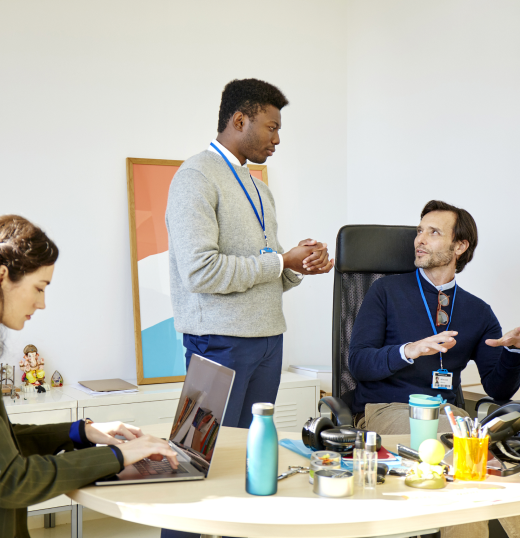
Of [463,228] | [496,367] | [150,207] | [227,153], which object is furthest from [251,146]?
[150,207]

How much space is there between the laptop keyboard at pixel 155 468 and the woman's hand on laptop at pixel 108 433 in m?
0.08

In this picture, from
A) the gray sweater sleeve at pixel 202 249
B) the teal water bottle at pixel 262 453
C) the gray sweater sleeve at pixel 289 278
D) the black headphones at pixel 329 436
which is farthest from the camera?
the gray sweater sleeve at pixel 289 278

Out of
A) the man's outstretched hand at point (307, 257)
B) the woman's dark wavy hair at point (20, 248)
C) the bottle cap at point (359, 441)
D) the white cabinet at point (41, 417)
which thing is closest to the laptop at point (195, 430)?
the bottle cap at point (359, 441)

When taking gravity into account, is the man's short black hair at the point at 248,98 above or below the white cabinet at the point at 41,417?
above

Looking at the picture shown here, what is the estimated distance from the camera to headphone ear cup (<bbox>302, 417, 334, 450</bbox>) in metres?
1.33

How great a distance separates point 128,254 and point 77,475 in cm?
221

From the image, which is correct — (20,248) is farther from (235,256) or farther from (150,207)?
(150,207)

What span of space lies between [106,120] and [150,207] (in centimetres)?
50

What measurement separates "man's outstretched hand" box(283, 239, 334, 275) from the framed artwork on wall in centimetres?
139

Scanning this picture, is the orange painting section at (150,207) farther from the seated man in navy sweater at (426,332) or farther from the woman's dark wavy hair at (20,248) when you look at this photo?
the woman's dark wavy hair at (20,248)

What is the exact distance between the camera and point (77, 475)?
109 cm

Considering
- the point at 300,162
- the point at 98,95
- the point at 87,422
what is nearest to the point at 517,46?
the point at 300,162

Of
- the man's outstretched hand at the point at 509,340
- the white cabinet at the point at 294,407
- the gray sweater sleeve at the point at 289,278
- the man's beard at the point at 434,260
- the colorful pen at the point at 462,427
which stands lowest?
the white cabinet at the point at 294,407

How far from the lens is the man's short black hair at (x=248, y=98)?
201 centimetres
